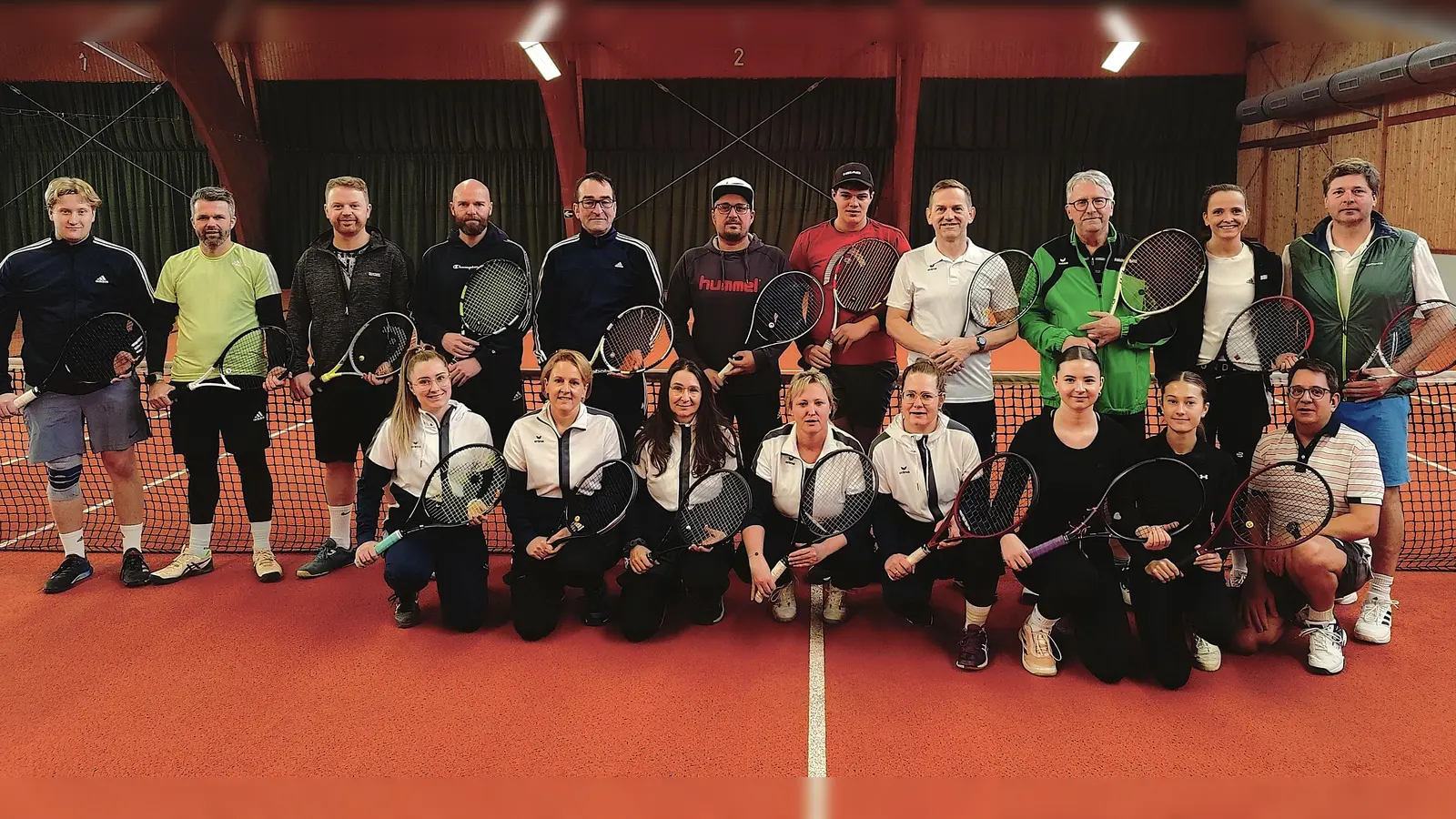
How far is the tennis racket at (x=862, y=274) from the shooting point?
4.11 m

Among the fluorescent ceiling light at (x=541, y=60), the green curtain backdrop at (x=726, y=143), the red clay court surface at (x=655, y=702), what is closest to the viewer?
the red clay court surface at (x=655, y=702)

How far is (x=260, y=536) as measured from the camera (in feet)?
14.2

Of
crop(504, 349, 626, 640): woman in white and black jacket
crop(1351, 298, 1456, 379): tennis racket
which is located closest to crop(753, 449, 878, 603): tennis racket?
crop(504, 349, 626, 640): woman in white and black jacket

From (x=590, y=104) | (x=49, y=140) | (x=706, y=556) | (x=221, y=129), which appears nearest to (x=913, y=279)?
(x=706, y=556)

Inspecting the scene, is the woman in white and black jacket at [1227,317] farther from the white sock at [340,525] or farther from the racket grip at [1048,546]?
the white sock at [340,525]

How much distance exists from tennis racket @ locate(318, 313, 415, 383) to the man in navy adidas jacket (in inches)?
24.6

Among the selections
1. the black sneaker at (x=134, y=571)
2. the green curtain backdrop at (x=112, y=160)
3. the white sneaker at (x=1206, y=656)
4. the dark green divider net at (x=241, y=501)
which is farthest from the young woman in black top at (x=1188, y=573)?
the green curtain backdrop at (x=112, y=160)

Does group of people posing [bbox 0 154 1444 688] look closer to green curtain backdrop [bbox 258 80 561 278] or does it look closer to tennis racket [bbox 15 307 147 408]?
tennis racket [bbox 15 307 147 408]

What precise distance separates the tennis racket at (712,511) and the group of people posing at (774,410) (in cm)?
8

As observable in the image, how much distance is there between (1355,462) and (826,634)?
209cm

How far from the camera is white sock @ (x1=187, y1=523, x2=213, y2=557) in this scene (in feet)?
14.1

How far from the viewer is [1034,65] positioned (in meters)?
15.4

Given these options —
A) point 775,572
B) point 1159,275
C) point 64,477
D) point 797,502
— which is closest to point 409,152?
point 64,477

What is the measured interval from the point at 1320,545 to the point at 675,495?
2.44 metres
